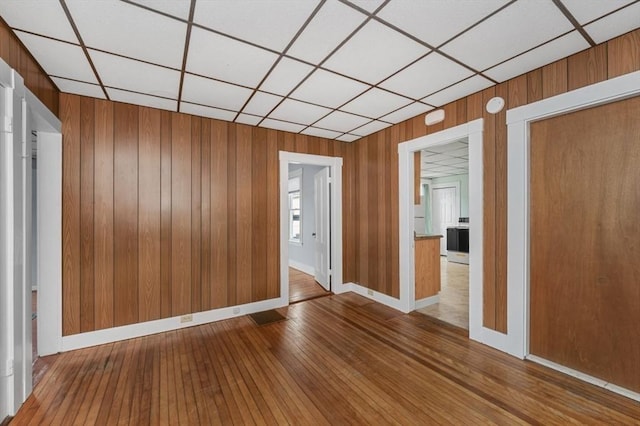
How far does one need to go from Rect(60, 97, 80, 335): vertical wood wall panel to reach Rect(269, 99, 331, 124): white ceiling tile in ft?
6.91

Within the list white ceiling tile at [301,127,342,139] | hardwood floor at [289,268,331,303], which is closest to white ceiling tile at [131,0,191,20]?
white ceiling tile at [301,127,342,139]

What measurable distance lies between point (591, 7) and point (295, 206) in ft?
19.7

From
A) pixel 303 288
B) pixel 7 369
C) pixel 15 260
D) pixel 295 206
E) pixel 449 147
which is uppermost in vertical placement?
pixel 449 147

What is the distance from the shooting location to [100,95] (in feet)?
9.05

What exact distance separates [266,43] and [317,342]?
2.83m

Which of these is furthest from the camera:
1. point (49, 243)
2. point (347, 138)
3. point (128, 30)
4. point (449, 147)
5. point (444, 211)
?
point (444, 211)

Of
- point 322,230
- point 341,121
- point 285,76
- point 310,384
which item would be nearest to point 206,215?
point 285,76

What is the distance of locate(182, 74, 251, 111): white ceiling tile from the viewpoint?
2529 millimetres

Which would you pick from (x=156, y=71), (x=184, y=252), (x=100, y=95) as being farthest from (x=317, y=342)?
(x=100, y=95)

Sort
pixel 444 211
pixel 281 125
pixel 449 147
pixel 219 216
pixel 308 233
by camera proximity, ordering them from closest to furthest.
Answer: pixel 219 216 < pixel 281 125 < pixel 449 147 < pixel 308 233 < pixel 444 211

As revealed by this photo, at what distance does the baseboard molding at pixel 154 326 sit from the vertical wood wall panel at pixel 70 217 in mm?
123

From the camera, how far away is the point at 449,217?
847 cm

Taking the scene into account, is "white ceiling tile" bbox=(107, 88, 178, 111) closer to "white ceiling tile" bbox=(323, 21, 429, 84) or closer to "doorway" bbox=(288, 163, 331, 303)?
"white ceiling tile" bbox=(323, 21, 429, 84)

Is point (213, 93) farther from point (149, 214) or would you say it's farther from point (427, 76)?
point (427, 76)
